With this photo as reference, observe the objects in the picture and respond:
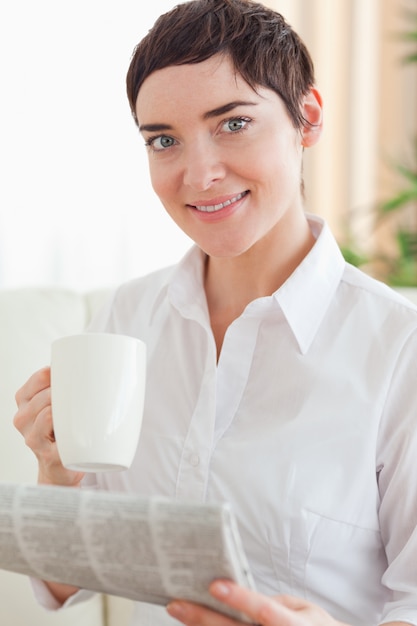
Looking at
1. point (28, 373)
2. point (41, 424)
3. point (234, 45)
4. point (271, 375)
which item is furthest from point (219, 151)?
point (28, 373)

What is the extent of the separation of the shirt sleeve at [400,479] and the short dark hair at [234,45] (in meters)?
0.36

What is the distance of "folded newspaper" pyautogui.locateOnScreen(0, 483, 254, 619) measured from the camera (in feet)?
2.32

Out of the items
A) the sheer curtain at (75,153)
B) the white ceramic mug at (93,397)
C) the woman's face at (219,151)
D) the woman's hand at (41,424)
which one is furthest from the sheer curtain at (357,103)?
the white ceramic mug at (93,397)

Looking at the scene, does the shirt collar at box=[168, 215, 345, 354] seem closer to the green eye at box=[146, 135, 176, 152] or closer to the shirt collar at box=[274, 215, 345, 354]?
the shirt collar at box=[274, 215, 345, 354]

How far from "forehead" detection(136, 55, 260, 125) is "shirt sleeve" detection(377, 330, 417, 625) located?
1.22 feet

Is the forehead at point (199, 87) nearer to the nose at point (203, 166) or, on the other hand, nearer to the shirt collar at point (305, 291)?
the nose at point (203, 166)

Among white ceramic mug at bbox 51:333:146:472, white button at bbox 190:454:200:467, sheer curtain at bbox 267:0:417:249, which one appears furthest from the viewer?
sheer curtain at bbox 267:0:417:249

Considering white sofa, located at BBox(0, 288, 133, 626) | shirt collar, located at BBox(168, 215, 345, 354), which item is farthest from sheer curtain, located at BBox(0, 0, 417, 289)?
shirt collar, located at BBox(168, 215, 345, 354)

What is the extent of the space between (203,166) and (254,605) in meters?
0.55

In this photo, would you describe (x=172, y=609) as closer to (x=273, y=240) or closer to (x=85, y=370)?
(x=85, y=370)

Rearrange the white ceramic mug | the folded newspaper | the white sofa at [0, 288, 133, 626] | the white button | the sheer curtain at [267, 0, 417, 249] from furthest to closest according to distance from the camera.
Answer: the sheer curtain at [267, 0, 417, 249] < the white sofa at [0, 288, 133, 626] < the white button < the white ceramic mug < the folded newspaper

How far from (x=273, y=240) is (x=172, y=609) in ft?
1.89

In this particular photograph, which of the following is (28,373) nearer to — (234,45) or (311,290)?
(311,290)

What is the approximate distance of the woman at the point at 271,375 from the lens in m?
1.07
